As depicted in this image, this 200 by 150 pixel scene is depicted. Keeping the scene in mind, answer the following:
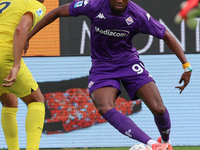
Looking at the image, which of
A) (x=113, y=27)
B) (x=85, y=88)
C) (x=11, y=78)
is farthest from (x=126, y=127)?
(x=85, y=88)

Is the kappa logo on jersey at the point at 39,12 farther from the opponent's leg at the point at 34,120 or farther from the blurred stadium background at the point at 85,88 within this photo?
the blurred stadium background at the point at 85,88

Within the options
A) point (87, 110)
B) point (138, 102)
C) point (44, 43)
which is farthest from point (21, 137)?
point (138, 102)

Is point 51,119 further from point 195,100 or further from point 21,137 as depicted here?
point 195,100

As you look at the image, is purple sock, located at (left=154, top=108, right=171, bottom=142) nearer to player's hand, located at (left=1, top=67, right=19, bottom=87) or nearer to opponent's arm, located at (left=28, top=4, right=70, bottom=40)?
opponent's arm, located at (left=28, top=4, right=70, bottom=40)

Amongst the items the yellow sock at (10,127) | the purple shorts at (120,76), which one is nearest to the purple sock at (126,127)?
the purple shorts at (120,76)

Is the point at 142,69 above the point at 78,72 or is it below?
above

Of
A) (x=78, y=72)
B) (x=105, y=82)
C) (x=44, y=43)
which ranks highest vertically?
(x=105, y=82)

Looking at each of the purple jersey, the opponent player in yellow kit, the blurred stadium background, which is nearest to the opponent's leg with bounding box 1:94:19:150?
the opponent player in yellow kit

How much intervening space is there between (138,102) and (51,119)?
1.41m

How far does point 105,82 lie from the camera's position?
3654 millimetres

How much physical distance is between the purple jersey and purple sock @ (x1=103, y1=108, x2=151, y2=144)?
0.57 m

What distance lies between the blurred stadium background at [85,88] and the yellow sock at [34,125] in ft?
8.94

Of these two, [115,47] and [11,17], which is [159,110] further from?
[11,17]

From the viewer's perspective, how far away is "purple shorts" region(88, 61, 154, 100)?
146 inches
